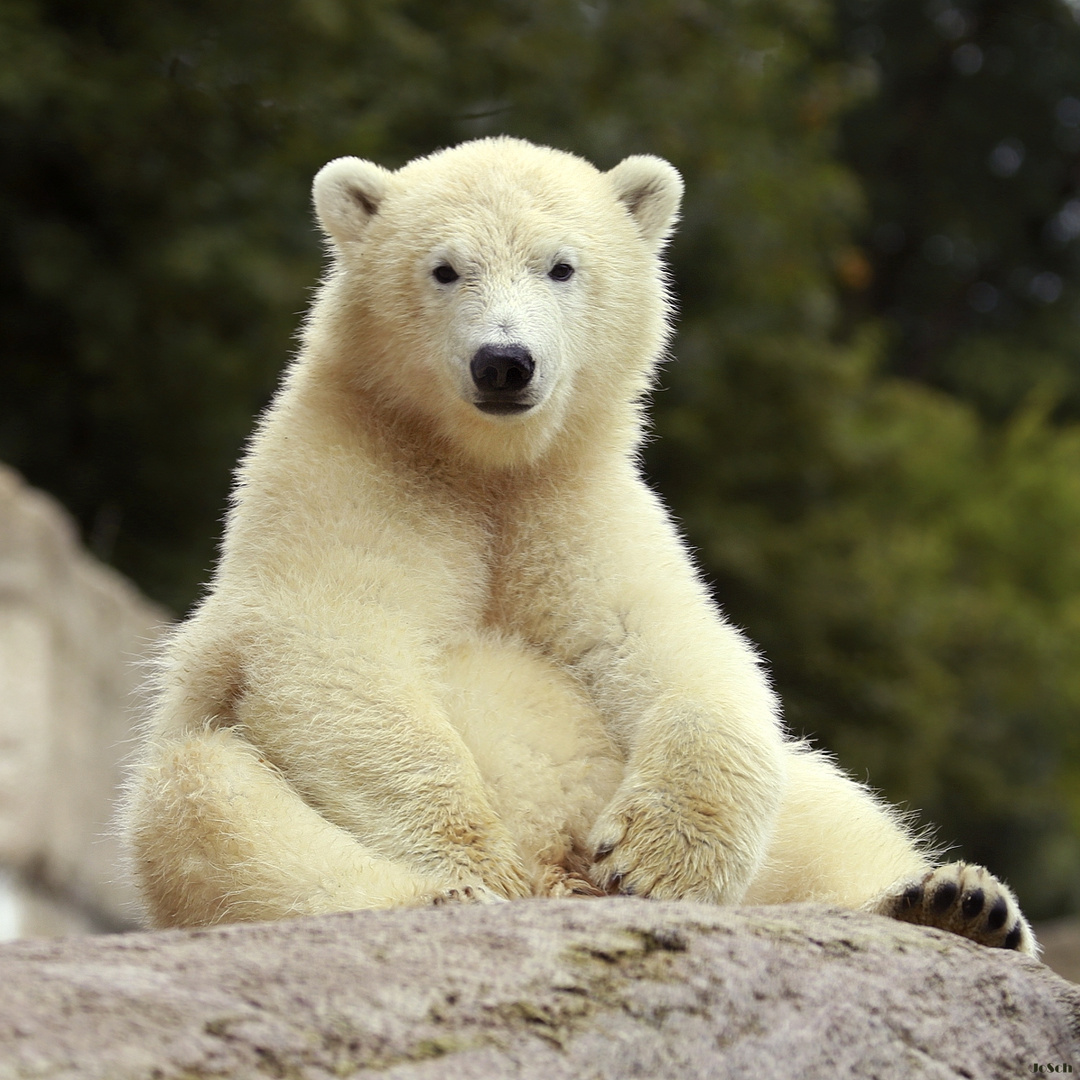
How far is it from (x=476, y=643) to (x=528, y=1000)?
1065mm

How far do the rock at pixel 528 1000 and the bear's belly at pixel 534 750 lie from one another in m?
0.39

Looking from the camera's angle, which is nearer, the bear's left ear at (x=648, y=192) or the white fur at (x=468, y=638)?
the white fur at (x=468, y=638)

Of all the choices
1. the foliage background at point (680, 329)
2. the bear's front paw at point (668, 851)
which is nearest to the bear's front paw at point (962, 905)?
the bear's front paw at point (668, 851)

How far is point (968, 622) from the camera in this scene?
1733cm

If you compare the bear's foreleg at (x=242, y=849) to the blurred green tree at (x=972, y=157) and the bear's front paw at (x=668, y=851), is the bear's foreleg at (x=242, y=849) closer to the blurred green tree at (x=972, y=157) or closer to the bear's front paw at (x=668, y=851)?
the bear's front paw at (x=668, y=851)

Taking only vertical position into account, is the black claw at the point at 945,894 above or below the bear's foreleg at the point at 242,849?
above

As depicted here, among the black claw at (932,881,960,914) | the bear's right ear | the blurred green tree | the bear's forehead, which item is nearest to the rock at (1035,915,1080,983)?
the black claw at (932,881,960,914)

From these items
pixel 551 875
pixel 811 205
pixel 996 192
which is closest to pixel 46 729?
pixel 551 875

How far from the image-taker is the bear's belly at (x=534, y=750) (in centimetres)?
327

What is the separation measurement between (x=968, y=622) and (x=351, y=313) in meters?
14.6

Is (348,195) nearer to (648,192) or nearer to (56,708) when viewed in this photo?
(648,192)

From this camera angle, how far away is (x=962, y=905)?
10.8 ft

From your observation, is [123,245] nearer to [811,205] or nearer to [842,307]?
[811,205]

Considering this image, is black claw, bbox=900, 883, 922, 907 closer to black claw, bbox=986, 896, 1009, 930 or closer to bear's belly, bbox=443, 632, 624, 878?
black claw, bbox=986, 896, 1009, 930
